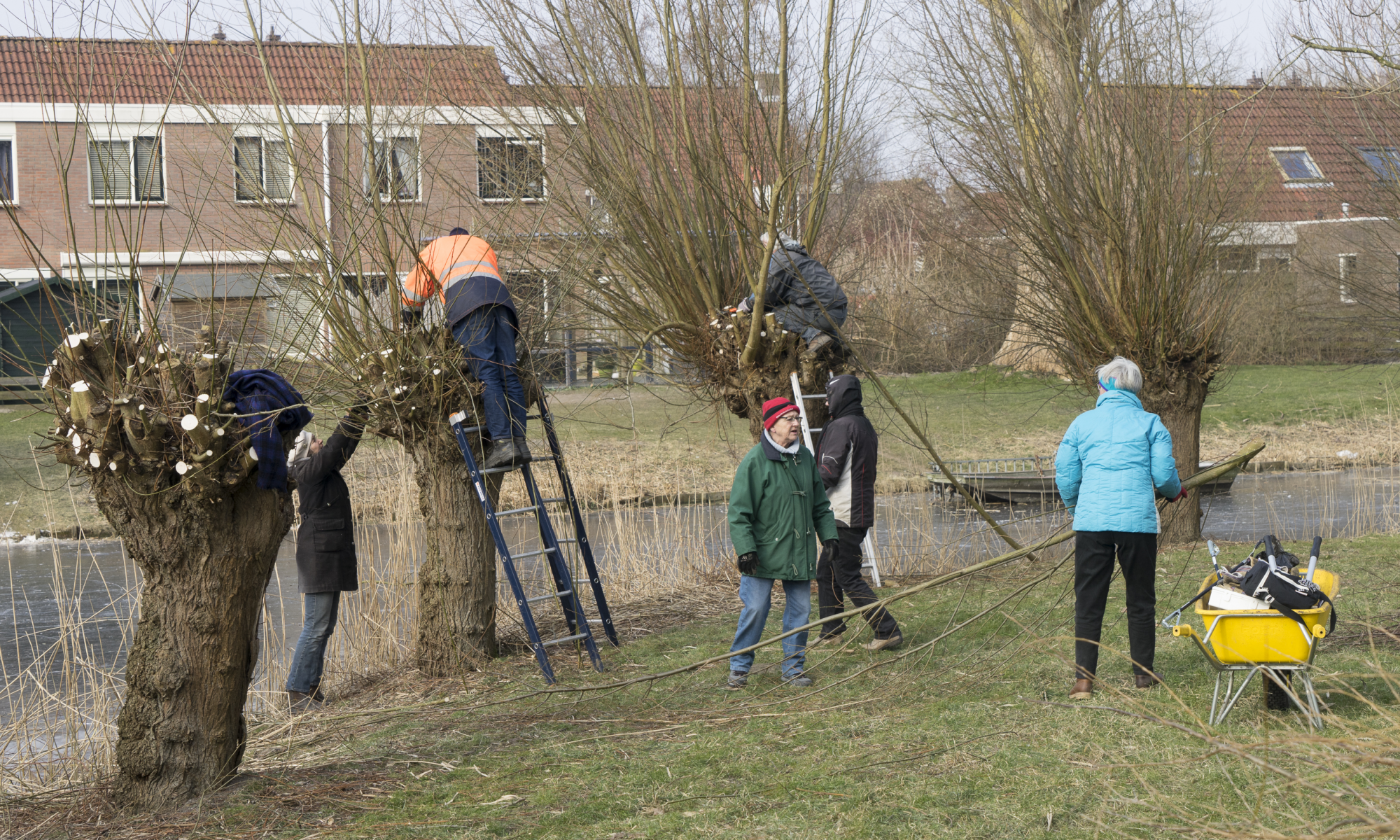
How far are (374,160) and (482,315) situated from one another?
1184 mm

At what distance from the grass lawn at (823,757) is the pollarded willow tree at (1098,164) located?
3735 millimetres

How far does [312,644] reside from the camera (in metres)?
7.13

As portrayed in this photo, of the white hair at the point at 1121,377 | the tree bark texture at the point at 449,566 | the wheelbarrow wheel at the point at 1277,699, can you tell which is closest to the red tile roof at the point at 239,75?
the tree bark texture at the point at 449,566

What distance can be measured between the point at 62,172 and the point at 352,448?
3323 millimetres

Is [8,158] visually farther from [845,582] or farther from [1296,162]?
[1296,162]

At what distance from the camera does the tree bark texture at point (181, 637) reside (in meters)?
4.82

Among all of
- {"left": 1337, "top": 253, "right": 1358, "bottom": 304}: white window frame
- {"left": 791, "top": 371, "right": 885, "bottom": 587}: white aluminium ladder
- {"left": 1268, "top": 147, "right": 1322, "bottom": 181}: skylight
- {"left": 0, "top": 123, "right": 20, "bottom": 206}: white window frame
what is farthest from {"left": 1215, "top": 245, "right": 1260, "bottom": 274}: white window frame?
{"left": 0, "top": 123, "right": 20, "bottom": 206}: white window frame

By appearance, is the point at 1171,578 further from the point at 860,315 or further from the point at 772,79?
the point at 772,79

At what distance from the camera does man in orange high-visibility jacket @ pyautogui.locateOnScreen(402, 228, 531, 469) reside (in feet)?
23.1

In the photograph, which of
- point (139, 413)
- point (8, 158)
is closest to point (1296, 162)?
point (139, 413)

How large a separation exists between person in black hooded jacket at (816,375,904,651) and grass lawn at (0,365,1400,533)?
615 cm

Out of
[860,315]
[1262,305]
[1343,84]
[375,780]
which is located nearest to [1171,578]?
[860,315]

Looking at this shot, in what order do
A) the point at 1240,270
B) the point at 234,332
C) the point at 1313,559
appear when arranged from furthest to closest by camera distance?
the point at 1240,270 < the point at 234,332 < the point at 1313,559

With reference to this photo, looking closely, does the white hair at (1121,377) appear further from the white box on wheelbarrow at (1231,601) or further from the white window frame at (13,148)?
the white window frame at (13,148)
